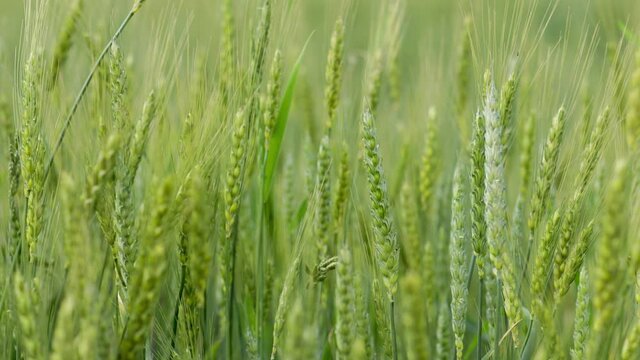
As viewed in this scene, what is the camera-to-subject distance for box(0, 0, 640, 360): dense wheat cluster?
1126 millimetres

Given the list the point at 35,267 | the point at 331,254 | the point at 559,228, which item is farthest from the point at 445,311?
the point at 35,267

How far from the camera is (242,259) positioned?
75.5 inches

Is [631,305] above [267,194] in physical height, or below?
below

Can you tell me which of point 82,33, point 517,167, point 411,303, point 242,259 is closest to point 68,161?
point 82,33

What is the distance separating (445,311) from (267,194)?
1.35 ft

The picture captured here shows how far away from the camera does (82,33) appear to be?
1.87 metres

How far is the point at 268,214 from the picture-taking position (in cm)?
183

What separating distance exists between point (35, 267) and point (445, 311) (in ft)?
2.53

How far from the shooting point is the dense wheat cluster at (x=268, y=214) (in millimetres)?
1126

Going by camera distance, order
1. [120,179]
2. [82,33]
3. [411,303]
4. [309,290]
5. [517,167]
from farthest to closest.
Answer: [517,167] → [82,33] → [309,290] → [120,179] → [411,303]

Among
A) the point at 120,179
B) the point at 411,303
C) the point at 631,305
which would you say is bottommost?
the point at 411,303

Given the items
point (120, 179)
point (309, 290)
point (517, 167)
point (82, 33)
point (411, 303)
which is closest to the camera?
point (411, 303)

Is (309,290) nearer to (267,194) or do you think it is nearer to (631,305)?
(267,194)

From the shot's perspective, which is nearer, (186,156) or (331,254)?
(186,156)
